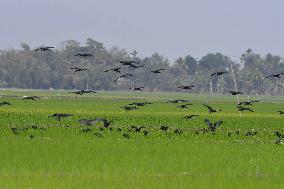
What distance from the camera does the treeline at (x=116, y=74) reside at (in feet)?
467

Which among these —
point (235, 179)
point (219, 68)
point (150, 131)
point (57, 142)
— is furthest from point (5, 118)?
point (219, 68)

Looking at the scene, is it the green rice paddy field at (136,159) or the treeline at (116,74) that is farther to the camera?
the treeline at (116,74)

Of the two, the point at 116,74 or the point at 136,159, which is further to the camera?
the point at 116,74

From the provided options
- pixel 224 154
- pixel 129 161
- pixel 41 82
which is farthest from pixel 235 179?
pixel 41 82

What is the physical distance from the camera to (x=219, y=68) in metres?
175

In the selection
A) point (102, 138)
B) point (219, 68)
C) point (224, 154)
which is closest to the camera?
point (224, 154)

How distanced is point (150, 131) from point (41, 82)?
119128mm

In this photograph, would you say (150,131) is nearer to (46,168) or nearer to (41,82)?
(46,168)

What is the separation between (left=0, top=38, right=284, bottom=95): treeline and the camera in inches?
5600

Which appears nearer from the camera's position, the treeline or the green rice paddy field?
the green rice paddy field

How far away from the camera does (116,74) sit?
144 metres

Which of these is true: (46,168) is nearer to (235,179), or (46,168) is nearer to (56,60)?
(235,179)

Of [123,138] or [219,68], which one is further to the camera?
[219,68]

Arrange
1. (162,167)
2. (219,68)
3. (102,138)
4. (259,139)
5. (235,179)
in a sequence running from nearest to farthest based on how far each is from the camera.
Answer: (235,179) → (162,167) → (102,138) → (259,139) → (219,68)
